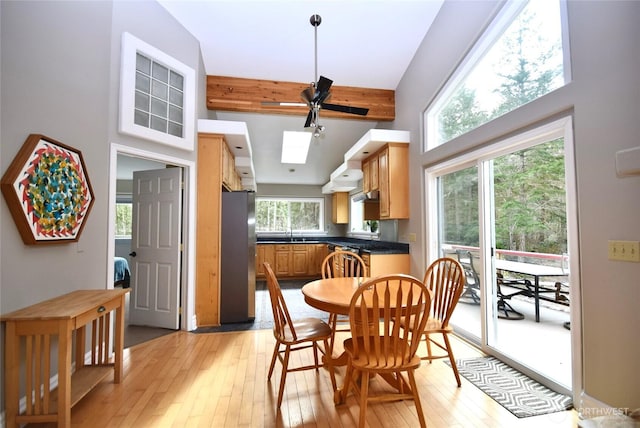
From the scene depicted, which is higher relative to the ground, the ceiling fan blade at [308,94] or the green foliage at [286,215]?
the ceiling fan blade at [308,94]

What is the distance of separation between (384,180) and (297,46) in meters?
2.11

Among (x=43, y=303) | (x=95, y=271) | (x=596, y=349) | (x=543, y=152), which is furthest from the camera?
(x=95, y=271)

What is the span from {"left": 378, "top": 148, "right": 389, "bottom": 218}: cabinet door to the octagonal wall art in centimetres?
337

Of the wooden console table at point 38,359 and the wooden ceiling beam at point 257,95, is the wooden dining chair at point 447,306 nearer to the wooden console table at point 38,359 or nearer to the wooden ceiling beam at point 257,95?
the wooden console table at point 38,359

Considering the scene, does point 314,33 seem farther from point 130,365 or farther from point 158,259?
point 130,365

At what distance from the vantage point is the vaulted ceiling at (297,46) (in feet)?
10.6

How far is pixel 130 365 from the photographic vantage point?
2.52 metres

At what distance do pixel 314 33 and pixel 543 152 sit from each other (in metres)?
2.76

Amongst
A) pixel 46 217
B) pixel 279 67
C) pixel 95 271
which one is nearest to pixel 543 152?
pixel 279 67

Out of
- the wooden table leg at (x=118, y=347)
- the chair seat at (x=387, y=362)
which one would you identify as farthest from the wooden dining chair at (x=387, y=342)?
the wooden table leg at (x=118, y=347)

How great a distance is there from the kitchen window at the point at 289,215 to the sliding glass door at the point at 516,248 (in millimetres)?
A: 4618

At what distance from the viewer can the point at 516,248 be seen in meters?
2.55

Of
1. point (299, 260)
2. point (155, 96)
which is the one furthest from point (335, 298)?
point (299, 260)

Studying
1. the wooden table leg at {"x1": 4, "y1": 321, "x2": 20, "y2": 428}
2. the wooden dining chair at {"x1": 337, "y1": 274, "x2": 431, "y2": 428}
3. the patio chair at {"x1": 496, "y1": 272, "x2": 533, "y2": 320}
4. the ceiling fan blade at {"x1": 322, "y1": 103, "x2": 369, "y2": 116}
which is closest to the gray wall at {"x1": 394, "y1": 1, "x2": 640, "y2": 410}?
the patio chair at {"x1": 496, "y1": 272, "x2": 533, "y2": 320}
